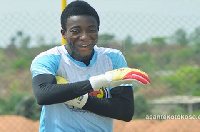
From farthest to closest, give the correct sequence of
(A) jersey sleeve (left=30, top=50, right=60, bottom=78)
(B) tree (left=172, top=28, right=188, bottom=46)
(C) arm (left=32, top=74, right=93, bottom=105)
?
1. (B) tree (left=172, top=28, right=188, bottom=46)
2. (A) jersey sleeve (left=30, top=50, right=60, bottom=78)
3. (C) arm (left=32, top=74, right=93, bottom=105)

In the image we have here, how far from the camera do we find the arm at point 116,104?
253cm

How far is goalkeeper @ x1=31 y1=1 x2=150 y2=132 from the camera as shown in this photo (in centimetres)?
240

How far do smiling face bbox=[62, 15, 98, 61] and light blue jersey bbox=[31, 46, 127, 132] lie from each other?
9 centimetres

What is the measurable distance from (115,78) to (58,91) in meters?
0.29

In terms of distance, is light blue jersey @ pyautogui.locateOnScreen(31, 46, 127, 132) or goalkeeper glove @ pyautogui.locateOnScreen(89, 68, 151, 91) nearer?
goalkeeper glove @ pyautogui.locateOnScreen(89, 68, 151, 91)

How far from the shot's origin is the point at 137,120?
724cm

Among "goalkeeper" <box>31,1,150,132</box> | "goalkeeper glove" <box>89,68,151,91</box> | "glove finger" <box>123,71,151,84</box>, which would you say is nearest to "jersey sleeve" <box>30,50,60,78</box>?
"goalkeeper" <box>31,1,150,132</box>

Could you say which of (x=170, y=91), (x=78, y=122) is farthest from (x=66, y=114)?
(x=170, y=91)

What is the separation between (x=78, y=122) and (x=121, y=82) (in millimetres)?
334

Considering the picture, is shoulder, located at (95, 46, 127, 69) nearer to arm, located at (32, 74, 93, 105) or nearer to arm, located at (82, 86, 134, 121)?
arm, located at (82, 86, 134, 121)

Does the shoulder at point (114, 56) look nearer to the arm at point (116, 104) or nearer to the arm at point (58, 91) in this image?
the arm at point (116, 104)

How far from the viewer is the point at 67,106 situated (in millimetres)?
2539

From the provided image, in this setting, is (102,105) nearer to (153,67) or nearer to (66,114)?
(66,114)

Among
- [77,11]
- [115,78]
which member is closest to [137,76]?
[115,78]
